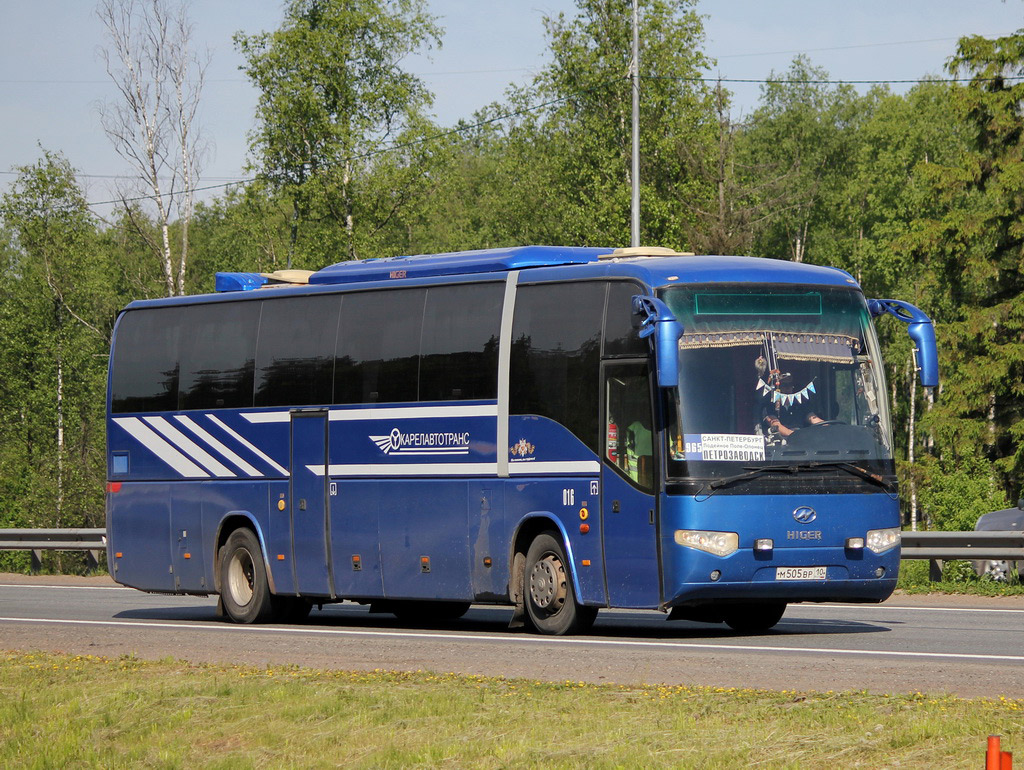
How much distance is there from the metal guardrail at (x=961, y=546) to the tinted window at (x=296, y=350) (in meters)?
8.05

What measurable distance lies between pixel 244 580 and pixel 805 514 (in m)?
7.43

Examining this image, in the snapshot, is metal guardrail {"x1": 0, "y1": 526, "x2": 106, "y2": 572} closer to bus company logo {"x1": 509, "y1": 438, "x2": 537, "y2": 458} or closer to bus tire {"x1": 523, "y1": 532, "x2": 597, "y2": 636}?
bus company logo {"x1": 509, "y1": 438, "x2": 537, "y2": 458}

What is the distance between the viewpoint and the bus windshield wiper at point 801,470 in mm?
14844

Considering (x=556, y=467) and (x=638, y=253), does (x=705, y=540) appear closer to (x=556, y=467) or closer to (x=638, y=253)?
(x=556, y=467)

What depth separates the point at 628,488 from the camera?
50.3 ft

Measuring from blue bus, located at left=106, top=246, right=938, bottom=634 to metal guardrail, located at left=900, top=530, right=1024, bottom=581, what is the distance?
650 centimetres

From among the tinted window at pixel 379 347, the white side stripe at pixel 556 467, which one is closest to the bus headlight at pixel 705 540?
the white side stripe at pixel 556 467

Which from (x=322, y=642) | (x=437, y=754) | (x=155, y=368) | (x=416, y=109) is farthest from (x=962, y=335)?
(x=437, y=754)

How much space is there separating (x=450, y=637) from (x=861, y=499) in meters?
4.16

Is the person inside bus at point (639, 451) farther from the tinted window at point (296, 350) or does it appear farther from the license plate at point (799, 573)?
the tinted window at point (296, 350)

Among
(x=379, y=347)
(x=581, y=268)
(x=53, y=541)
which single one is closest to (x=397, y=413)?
(x=379, y=347)

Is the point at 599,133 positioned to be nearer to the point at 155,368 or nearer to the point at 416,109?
the point at 416,109

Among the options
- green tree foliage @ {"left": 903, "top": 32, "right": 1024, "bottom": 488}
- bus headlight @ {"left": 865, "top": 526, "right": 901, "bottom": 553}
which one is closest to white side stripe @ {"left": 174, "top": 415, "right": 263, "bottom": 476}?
bus headlight @ {"left": 865, "top": 526, "right": 901, "bottom": 553}

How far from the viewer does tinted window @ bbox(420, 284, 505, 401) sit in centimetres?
1702
